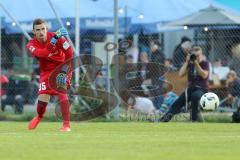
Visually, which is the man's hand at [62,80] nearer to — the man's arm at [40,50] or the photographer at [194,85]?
the man's arm at [40,50]

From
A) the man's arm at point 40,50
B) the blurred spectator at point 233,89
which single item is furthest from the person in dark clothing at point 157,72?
the man's arm at point 40,50

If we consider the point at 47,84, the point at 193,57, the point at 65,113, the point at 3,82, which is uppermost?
the point at 193,57

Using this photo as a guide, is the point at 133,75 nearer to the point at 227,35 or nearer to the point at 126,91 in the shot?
the point at 126,91

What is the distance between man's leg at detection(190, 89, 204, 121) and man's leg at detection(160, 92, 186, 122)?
Result: 25 cm

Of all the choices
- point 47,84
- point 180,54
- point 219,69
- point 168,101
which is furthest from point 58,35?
point 219,69

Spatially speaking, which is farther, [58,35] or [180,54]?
[180,54]

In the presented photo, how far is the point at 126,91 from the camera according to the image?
23500 mm

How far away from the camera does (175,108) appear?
2188 centimetres

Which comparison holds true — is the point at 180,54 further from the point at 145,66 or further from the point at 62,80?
the point at 62,80

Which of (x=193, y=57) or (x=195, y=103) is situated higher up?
(x=193, y=57)

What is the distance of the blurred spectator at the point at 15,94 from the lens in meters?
24.9
